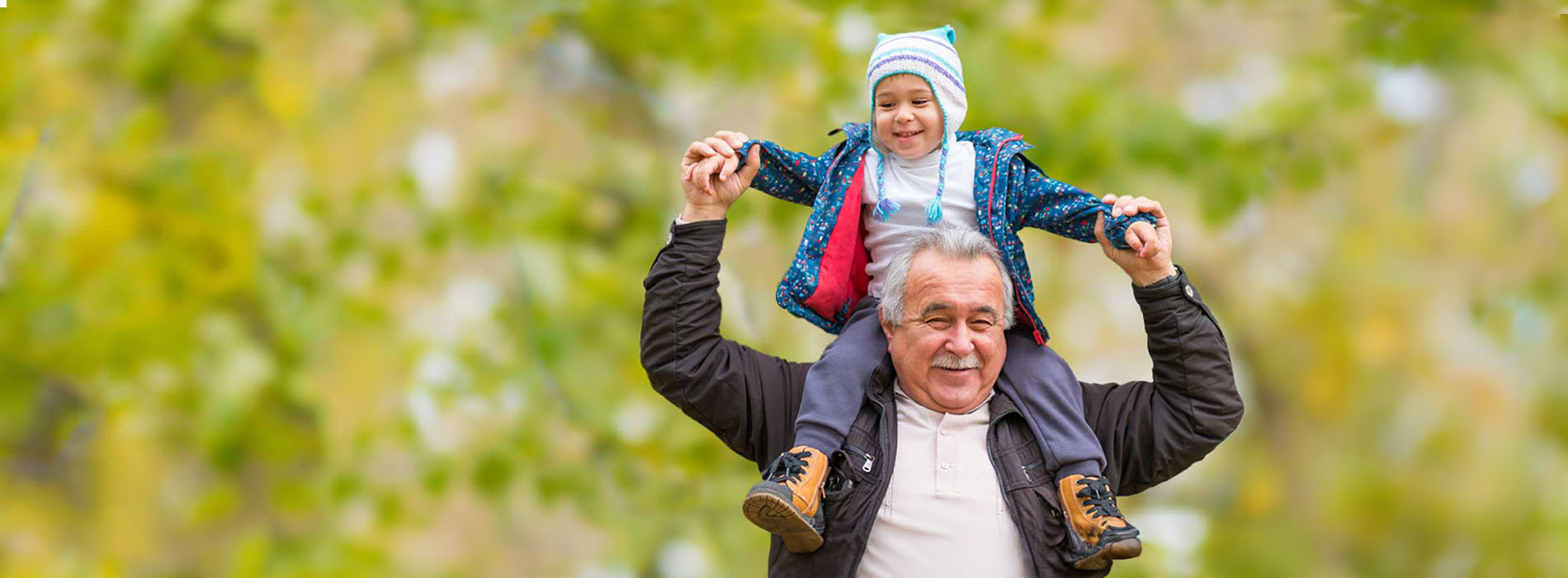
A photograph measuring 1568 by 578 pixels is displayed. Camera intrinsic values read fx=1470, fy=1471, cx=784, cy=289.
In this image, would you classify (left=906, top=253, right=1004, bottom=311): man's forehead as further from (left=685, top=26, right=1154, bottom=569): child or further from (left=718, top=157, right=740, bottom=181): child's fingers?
(left=718, top=157, right=740, bottom=181): child's fingers

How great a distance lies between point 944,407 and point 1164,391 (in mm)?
409

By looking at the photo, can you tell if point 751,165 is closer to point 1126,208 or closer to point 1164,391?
point 1126,208

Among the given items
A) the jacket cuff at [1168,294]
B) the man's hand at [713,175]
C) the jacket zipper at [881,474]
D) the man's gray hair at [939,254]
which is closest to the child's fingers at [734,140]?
the man's hand at [713,175]

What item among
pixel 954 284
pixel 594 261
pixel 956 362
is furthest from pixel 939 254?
pixel 594 261

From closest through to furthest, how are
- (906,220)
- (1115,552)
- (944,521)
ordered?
1. (1115,552)
2. (944,521)
3. (906,220)

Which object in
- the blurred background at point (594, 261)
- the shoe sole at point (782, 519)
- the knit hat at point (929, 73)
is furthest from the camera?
the blurred background at point (594, 261)

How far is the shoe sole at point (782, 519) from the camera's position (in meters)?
2.37

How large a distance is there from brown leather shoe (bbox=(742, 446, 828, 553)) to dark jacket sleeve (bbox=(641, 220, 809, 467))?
18 cm

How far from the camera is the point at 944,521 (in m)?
2.53

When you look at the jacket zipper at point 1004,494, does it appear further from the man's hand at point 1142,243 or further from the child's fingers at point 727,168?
the child's fingers at point 727,168

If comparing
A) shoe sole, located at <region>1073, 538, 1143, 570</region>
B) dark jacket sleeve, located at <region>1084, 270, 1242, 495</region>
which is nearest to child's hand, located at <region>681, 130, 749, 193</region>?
dark jacket sleeve, located at <region>1084, 270, 1242, 495</region>

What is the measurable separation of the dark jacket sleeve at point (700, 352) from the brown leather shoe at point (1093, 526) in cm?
54

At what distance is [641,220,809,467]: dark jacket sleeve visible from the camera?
8.65 feet

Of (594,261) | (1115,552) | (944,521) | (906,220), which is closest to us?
(1115,552)
